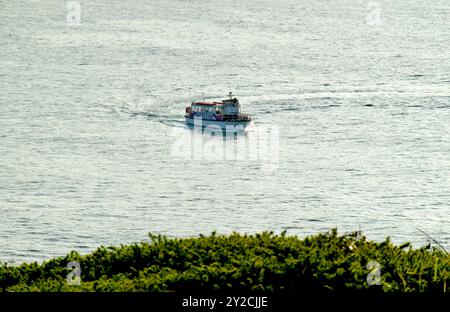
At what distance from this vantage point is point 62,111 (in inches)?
4028

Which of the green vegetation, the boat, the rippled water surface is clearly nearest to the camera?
the green vegetation

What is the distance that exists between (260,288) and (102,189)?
59.3 m

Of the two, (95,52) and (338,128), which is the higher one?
(95,52)

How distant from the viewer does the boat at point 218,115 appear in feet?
334

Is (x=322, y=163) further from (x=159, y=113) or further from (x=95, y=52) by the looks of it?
(x=95, y=52)

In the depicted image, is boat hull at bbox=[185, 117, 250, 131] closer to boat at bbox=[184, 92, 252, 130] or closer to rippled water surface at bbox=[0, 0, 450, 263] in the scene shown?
boat at bbox=[184, 92, 252, 130]

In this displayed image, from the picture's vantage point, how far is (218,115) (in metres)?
105

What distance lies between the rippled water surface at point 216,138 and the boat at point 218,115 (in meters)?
1.65

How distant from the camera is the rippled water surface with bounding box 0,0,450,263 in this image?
74375 millimetres

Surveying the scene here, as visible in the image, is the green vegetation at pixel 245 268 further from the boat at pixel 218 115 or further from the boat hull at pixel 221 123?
the boat hull at pixel 221 123

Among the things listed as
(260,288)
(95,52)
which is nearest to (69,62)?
(95,52)

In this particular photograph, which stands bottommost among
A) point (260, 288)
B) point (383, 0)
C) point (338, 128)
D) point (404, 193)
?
point (260, 288)

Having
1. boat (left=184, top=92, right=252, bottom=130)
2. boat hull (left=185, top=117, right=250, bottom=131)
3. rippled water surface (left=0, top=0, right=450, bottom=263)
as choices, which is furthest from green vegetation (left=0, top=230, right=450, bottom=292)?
boat hull (left=185, top=117, right=250, bottom=131)

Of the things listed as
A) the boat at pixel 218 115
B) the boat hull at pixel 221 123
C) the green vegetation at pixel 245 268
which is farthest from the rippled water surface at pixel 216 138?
the green vegetation at pixel 245 268
